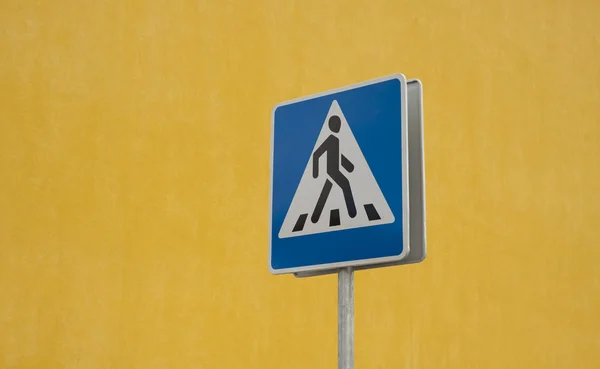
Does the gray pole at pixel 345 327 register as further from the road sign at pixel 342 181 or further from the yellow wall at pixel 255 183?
the yellow wall at pixel 255 183

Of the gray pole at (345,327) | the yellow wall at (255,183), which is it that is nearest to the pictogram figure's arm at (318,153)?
the gray pole at (345,327)

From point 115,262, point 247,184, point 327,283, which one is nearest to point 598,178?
point 327,283

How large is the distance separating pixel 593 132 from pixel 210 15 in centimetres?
225

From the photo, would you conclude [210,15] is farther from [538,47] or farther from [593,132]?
[593,132]

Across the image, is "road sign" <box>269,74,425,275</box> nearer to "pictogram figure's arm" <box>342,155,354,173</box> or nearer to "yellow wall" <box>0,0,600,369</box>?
"pictogram figure's arm" <box>342,155,354,173</box>

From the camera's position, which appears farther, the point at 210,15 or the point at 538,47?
the point at 538,47

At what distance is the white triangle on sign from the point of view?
6.15 feet

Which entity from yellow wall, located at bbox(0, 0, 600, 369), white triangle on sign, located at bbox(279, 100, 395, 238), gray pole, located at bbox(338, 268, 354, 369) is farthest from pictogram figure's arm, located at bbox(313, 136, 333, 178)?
yellow wall, located at bbox(0, 0, 600, 369)

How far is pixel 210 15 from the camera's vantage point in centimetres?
370

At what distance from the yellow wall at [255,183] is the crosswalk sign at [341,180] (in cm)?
130

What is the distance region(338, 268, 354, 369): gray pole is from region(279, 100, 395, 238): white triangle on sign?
14cm

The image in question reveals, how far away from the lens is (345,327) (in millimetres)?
1765

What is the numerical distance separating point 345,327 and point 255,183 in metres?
1.95

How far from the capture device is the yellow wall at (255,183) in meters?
3.15
